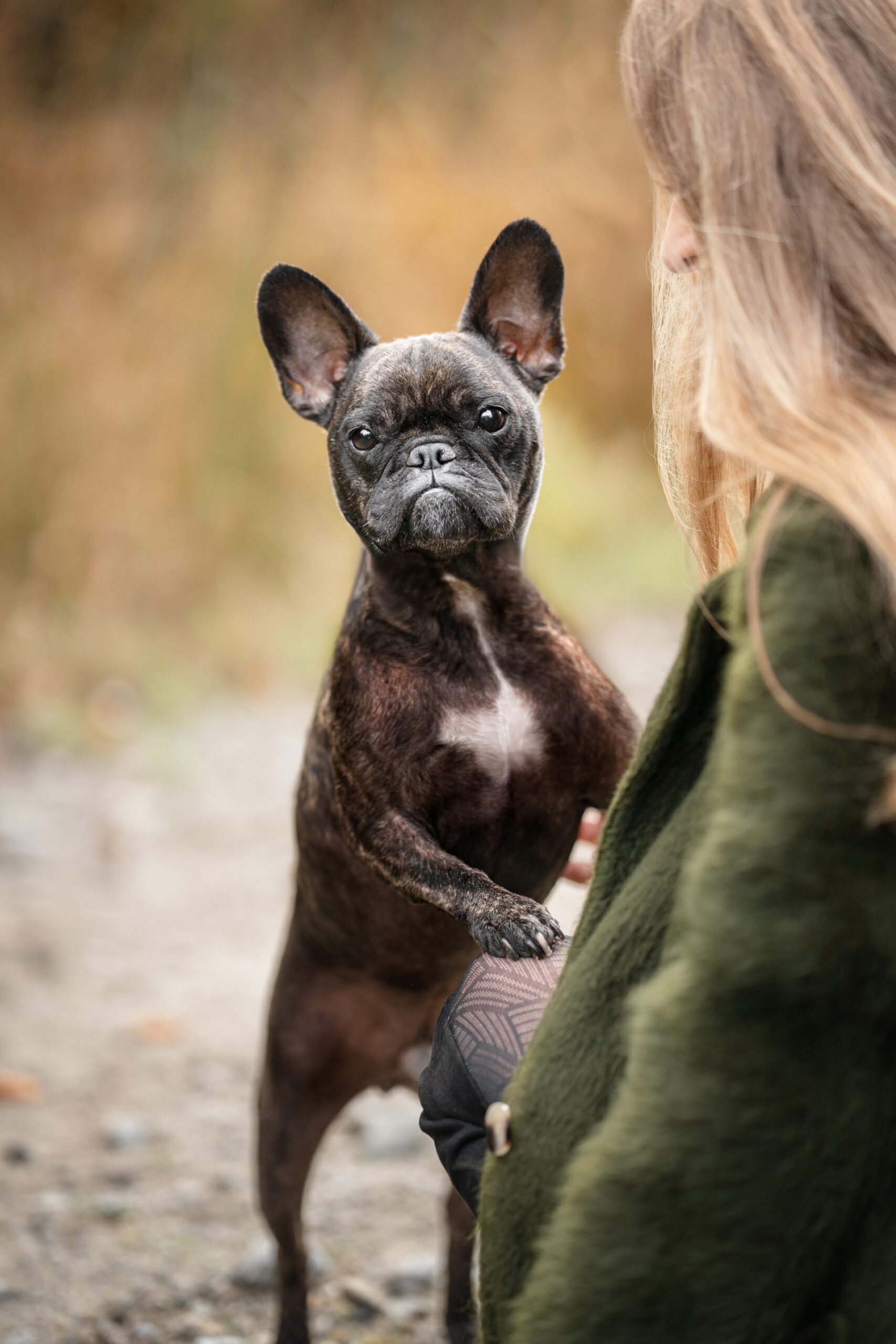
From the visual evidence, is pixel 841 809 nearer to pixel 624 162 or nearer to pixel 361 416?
pixel 361 416

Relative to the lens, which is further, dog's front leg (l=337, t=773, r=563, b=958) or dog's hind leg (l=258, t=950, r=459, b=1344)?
dog's hind leg (l=258, t=950, r=459, b=1344)

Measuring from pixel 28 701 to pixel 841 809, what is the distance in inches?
243

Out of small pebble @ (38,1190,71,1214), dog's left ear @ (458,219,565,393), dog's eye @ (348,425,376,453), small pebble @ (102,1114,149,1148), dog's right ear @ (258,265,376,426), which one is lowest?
small pebble @ (38,1190,71,1214)

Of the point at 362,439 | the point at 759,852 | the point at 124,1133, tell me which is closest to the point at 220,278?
the point at 124,1133

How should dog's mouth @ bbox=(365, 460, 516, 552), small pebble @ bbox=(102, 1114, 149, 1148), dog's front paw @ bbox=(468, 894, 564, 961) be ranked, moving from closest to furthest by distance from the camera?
dog's front paw @ bbox=(468, 894, 564, 961) → dog's mouth @ bbox=(365, 460, 516, 552) → small pebble @ bbox=(102, 1114, 149, 1148)

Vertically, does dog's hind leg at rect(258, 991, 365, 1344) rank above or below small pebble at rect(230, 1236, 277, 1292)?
above

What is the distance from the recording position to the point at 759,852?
104 cm

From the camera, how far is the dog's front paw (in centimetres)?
155

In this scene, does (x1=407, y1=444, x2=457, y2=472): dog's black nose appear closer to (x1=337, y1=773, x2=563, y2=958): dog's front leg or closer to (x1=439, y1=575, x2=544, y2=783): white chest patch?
(x1=439, y1=575, x2=544, y2=783): white chest patch

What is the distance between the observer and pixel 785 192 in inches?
49.9

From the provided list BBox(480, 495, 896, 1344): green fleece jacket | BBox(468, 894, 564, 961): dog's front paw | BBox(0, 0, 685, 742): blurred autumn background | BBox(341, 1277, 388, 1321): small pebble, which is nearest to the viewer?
BBox(480, 495, 896, 1344): green fleece jacket

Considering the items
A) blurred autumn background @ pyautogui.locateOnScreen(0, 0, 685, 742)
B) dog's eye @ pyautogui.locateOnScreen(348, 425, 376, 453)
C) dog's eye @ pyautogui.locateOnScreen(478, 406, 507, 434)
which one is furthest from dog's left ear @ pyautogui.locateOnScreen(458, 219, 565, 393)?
blurred autumn background @ pyautogui.locateOnScreen(0, 0, 685, 742)

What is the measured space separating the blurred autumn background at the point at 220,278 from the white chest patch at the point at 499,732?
5078 millimetres

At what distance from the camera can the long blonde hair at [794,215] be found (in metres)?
1.22
